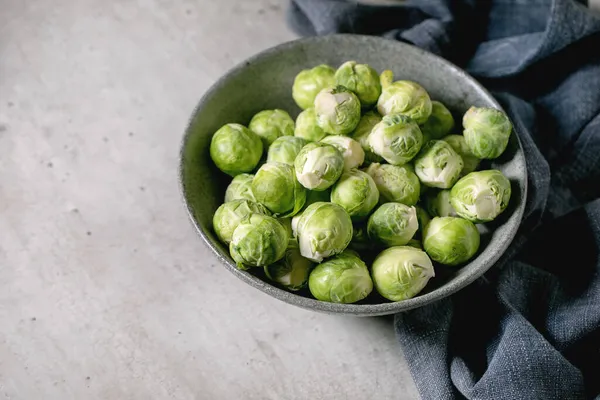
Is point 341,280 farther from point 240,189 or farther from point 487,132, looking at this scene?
point 487,132

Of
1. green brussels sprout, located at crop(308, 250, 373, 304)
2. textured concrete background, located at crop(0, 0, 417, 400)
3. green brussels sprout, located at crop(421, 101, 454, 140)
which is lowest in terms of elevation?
textured concrete background, located at crop(0, 0, 417, 400)

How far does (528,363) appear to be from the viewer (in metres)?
1.13

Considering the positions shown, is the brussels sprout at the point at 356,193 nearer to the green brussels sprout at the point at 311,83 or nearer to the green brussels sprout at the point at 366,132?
the green brussels sprout at the point at 366,132

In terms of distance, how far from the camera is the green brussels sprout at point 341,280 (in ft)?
3.49

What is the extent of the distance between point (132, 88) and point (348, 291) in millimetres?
804

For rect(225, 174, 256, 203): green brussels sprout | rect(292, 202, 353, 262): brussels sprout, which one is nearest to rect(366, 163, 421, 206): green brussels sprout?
rect(292, 202, 353, 262): brussels sprout

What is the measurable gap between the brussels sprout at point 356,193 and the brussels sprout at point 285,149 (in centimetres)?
11

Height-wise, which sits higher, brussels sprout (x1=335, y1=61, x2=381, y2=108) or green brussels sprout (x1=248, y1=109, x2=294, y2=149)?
brussels sprout (x1=335, y1=61, x2=381, y2=108)

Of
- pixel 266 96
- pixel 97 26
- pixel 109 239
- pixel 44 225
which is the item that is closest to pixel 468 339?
pixel 266 96

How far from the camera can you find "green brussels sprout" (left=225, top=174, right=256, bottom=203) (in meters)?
1.20

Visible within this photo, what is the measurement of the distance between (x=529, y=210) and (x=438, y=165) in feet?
0.75

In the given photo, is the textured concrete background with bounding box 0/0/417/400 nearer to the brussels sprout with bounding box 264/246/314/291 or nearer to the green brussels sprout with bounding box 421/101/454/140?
the brussels sprout with bounding box 264/246/314/291

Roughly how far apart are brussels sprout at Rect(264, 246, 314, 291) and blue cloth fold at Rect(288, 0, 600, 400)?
222 millimetres

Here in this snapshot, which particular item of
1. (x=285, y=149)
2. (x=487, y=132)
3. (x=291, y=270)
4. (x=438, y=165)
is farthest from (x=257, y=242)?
(x=487, y=132)
